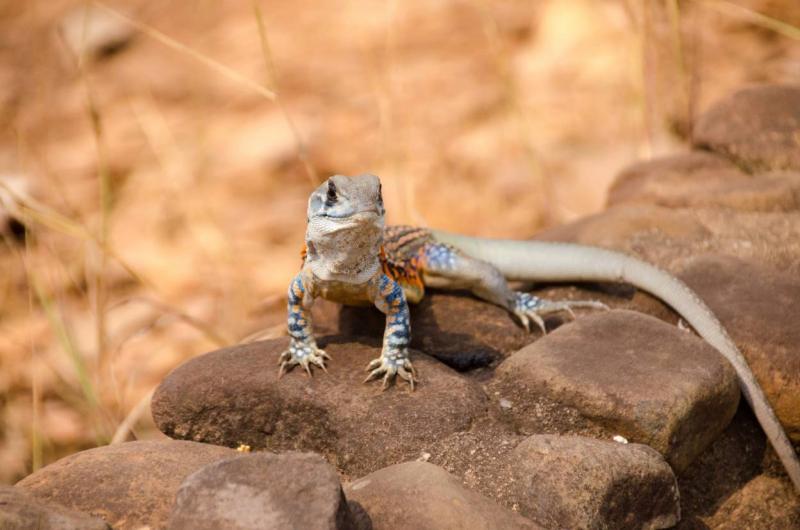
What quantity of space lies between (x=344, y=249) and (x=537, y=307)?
162 cm

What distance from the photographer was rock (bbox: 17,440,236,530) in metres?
3.49

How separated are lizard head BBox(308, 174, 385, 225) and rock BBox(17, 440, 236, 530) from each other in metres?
1.23

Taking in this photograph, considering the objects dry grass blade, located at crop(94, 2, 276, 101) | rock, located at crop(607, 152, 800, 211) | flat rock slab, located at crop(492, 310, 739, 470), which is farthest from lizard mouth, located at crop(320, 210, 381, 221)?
rock, located at crop(607, 152, 800, 211)

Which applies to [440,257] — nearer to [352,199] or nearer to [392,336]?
[392,336]

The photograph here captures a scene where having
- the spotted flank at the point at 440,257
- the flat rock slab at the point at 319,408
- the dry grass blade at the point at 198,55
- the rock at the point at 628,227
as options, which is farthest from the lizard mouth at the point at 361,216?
the rock at the point at 628,227

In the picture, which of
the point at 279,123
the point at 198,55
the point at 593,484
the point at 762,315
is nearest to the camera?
the point at 593,484

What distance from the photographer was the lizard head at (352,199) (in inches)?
157

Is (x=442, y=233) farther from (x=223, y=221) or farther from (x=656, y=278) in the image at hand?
(x=223, y=221)

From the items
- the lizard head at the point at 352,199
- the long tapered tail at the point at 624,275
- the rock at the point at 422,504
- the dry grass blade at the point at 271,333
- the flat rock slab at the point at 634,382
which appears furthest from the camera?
the dry grass blade at the point at 271,333

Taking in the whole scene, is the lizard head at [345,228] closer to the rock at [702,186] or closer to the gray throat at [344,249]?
the gray throat at [344,249]

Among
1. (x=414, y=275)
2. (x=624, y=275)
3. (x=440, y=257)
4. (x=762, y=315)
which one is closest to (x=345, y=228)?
(x=414, y=275)

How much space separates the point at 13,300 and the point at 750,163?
798 centimetres

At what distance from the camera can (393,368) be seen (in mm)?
4285

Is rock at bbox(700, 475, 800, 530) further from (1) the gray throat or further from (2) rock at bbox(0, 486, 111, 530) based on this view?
(2) rock at bbox(0, 486, 111, 530)
